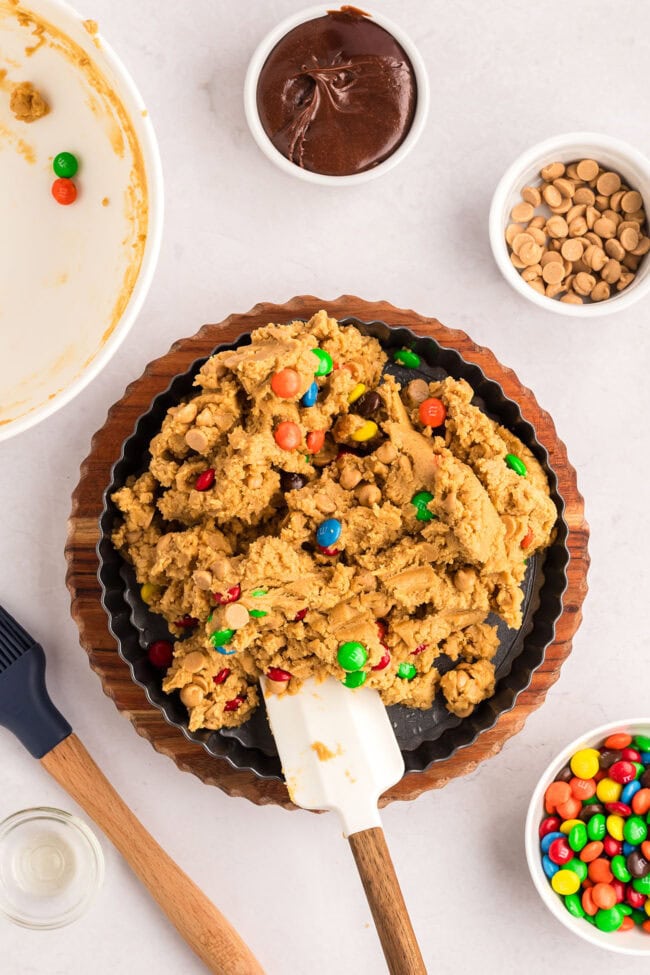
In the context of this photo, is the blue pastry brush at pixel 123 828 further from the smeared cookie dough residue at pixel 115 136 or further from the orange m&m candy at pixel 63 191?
the orange m&m candy at pixel 63 191

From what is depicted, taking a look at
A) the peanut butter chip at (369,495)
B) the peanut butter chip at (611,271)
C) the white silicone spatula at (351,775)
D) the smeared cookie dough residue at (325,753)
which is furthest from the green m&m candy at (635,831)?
the peanut butter chip at (611,271)

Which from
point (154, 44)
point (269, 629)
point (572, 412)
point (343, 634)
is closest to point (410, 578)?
point (343, 634)

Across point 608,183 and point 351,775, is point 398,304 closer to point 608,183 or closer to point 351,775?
point 608,183

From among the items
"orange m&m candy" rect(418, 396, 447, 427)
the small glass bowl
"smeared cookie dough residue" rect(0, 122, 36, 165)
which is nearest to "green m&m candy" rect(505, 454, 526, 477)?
"orange m&m candy" rect(418, 396, 447, 427)

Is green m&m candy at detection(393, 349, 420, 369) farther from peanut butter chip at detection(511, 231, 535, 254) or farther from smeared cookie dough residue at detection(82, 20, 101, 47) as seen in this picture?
smeared cookie dough residue at detection(82, 20, 101, 47)

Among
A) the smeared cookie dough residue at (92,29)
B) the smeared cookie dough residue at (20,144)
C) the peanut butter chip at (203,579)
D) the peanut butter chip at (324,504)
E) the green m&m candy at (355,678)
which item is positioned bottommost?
the green m&m candy at (355,678)

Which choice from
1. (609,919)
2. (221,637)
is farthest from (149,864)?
(609,919)
